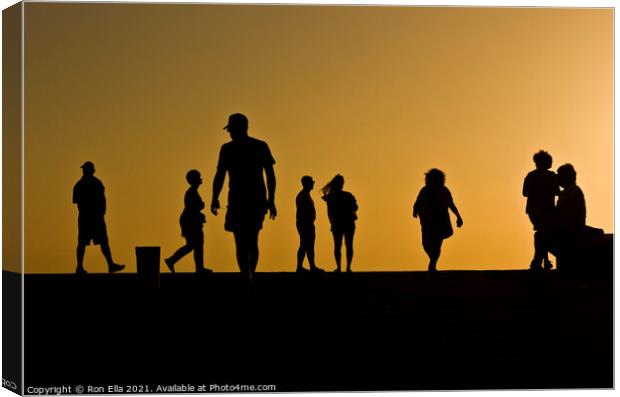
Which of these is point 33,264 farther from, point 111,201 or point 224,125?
point 224,125

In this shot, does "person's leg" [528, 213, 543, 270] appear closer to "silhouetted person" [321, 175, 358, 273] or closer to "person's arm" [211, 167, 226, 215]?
"silhouetted person" [321, 175, 358, 273]

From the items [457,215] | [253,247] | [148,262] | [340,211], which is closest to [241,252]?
[253,247]

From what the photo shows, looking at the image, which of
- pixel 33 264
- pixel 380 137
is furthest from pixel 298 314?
pixel 33 264

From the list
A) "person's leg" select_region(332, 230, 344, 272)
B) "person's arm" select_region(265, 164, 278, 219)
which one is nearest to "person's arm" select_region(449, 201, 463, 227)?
"person's leg" select_region(332, 230, 344, 272)

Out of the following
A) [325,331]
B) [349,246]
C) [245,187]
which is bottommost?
[325,331]

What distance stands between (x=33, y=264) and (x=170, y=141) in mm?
1527

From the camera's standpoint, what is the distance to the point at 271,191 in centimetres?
1441

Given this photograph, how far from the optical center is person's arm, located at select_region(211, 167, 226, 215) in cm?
1402

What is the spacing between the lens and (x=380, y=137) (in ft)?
46.4

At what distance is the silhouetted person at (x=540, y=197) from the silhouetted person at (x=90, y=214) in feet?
11.5

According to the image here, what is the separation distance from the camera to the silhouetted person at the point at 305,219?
14.1m

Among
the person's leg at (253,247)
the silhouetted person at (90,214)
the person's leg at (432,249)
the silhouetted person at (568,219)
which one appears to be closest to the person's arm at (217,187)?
the person's leg at (253,247)

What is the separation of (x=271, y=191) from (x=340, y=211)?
0.68 meters

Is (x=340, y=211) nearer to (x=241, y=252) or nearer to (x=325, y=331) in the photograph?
(x=241, y=252)
